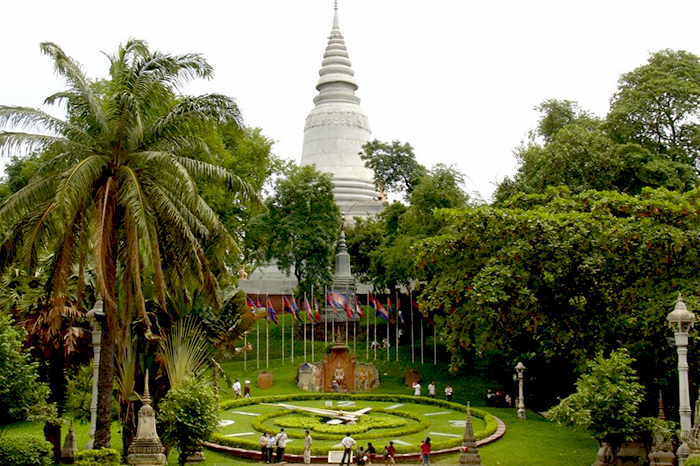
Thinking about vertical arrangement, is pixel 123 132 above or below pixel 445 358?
above

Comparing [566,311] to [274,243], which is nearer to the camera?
[566,311]

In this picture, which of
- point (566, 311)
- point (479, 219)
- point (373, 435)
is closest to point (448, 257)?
point (479, 219)

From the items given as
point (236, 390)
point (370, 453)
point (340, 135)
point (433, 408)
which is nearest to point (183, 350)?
point (370, 453)

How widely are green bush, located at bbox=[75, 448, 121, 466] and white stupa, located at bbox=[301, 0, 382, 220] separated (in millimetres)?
38669

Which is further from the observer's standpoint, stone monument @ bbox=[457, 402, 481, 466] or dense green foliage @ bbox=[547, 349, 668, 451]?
stone monument @ bbox=[457, 402, 481, 466]

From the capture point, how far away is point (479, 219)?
2034 centimetres

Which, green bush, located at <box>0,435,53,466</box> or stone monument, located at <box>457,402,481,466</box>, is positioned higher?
green bush, located at <box>0,435,53,466</box>

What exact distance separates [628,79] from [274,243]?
19.1 m

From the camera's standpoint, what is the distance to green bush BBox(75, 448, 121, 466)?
1513 centimetres

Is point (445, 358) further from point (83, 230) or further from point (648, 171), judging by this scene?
point (83, 230)

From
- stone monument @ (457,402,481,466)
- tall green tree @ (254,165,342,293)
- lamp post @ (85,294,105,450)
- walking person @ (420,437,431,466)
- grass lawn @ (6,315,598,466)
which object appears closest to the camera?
lamp post @ (85,294,105,450)

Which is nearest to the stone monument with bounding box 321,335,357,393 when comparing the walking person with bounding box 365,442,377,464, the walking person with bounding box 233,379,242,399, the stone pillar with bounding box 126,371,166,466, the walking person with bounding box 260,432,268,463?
the walking person with bounding box 233,379,242,399

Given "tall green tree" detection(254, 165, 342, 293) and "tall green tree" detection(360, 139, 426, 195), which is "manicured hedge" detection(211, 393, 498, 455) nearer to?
"tall green tree" detection(254, 165, 342, 293)

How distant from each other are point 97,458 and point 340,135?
43793 mm
